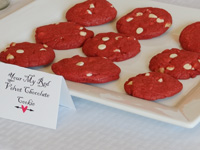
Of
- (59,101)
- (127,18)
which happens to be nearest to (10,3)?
(127,18)

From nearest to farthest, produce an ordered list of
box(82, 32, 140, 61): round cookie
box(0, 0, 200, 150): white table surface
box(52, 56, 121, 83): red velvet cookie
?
box(0, 0, 200, 150): white table surface, box(52, 56, 121, 83): red velvet cookie, box(82, 32, 140, 61): round cookie

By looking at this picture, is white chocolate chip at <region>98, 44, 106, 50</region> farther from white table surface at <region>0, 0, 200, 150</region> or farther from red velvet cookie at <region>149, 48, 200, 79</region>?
white table surface at <region>0, 0, 200, 150</region>

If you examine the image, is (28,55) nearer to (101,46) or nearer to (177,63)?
(101,46)

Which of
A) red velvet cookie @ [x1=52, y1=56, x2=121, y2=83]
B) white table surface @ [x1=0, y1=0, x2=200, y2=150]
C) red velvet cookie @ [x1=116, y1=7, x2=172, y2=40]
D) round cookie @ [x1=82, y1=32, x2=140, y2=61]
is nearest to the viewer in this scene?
white table surface @ [x1=0, y1=0, x2=200, y2=150]

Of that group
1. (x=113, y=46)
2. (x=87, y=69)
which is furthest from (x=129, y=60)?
(x=87, y=69)

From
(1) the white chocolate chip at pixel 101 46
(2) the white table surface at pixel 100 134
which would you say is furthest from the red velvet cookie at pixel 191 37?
(2) the white table surface at pixel 100 134

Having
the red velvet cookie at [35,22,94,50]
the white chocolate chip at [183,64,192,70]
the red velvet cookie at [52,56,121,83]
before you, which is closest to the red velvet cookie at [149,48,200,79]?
the white chocolate chip at [183,64,192,70]
